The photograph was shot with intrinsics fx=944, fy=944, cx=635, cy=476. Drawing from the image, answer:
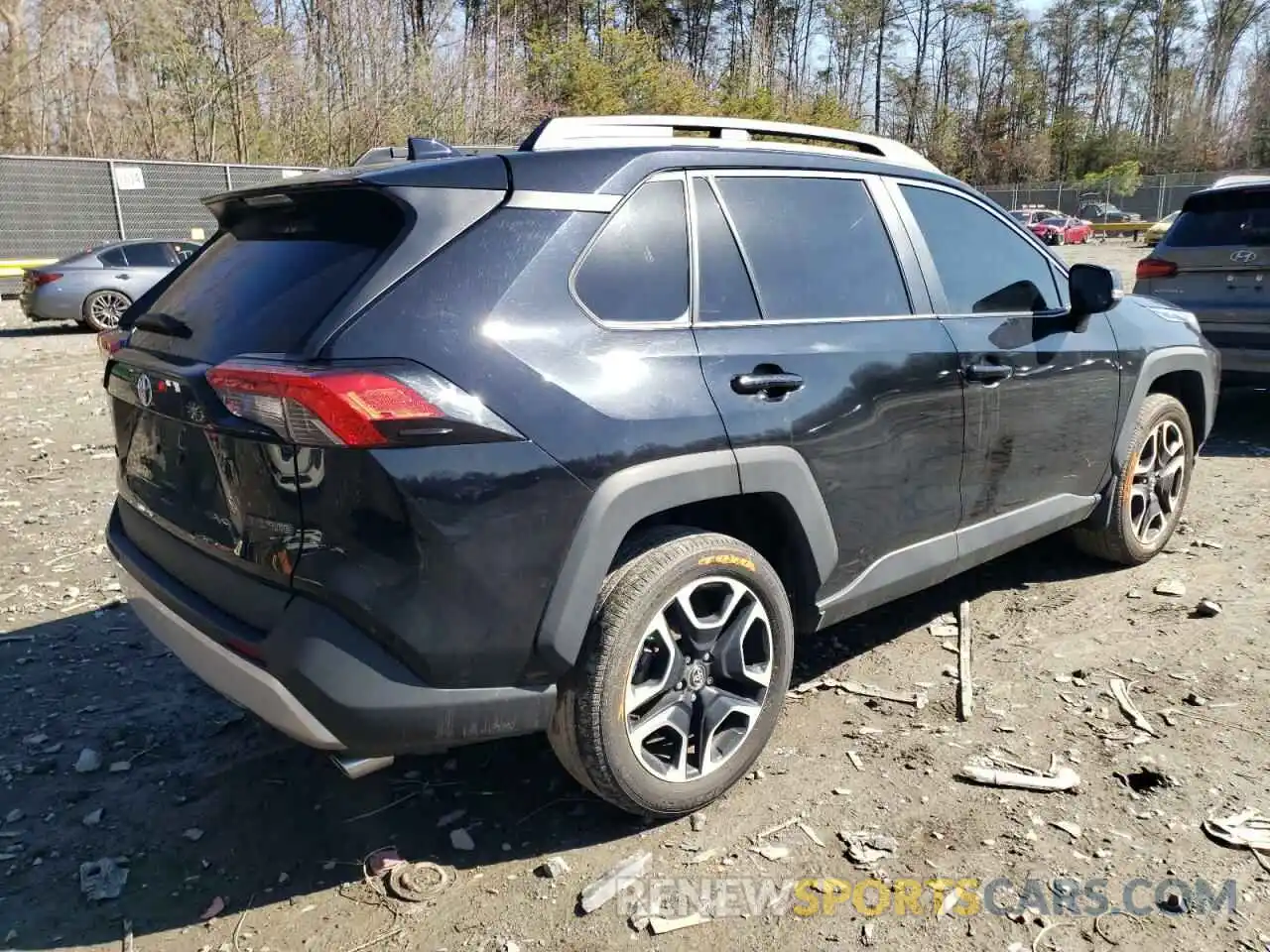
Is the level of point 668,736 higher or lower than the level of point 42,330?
lower

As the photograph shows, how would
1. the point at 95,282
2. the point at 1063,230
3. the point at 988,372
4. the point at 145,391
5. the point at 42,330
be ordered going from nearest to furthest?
the point at 145,391, the point at 988,372, the point at 95,282, the point at 42,330, the point at 1063,230

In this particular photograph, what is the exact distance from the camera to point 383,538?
210 centimetres

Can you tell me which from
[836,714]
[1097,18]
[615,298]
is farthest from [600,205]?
[1097,18]

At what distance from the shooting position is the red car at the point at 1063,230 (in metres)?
39.6

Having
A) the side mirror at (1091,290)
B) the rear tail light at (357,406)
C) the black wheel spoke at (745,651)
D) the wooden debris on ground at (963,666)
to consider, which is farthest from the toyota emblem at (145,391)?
the side mirror at (1091,290)

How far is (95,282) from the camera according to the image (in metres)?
14.1

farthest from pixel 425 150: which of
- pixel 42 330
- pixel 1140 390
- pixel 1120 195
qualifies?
pixel 1120 195

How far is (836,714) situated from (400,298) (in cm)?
210

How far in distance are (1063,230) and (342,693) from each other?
1798 inches

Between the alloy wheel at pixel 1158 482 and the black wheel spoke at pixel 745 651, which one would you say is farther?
the alloy wheel at pixel 1158 482

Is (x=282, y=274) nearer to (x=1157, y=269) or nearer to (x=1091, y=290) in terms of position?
(x=1091, y=290)

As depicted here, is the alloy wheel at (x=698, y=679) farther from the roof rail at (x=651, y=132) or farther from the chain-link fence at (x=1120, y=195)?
the chain-link fence at (x=1120, y=195)

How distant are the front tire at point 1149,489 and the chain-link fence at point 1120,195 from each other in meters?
55.1

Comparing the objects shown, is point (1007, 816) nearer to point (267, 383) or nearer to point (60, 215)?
point (267, 383)
